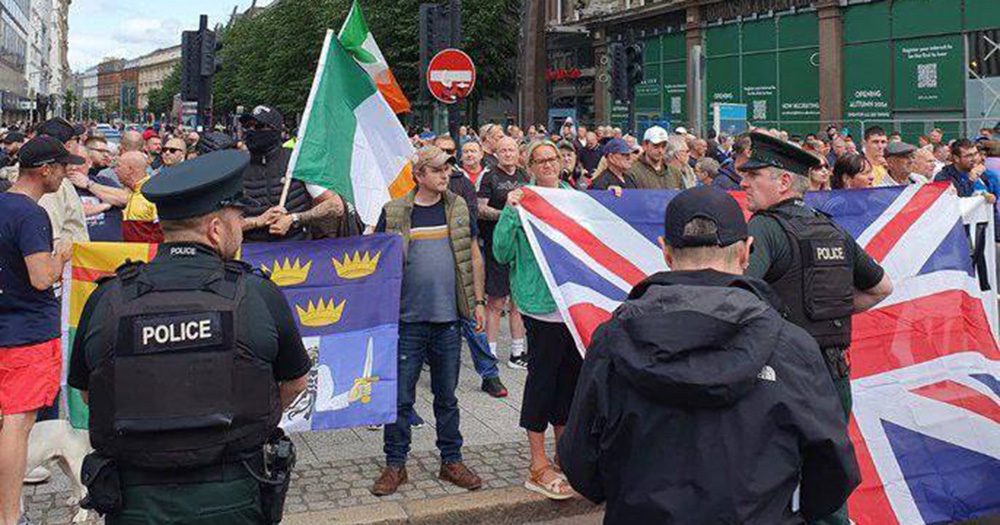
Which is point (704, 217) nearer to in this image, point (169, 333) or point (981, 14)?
point (169, 333)

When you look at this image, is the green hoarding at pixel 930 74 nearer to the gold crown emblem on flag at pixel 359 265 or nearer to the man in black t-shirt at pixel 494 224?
the man in black t-shirt at pixel 494 224

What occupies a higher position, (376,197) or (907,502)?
(376,197)

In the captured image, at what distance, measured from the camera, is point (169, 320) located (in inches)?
121

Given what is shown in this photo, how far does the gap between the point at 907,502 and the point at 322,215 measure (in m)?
3.61

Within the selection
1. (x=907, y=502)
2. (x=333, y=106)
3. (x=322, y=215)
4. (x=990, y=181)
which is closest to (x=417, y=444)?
(x=322, y=215)

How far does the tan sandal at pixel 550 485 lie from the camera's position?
19.5ft

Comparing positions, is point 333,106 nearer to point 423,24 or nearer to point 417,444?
point 417,444

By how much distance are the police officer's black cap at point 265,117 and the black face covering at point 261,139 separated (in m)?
0.05

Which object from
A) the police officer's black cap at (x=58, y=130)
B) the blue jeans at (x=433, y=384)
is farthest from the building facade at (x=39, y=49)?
the blue jeans at (x=433, y=384)

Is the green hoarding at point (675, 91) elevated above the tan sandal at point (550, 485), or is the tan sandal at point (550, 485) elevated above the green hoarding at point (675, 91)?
the green hoarding at point (675, 91)

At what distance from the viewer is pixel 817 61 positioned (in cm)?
2895

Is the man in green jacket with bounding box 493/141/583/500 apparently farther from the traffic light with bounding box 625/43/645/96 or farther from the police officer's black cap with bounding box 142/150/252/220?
the traffic light with bounding box 625/43/645/96

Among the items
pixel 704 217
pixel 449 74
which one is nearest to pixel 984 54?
pixel 449 74

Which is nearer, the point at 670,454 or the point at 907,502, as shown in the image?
the point at 670,454
